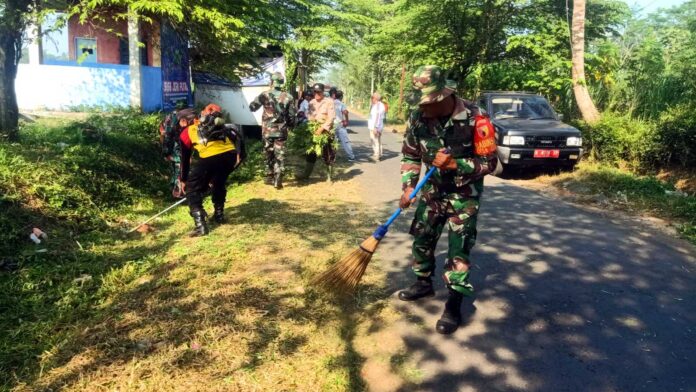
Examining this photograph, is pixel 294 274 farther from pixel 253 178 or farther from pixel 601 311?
pixel 253 178

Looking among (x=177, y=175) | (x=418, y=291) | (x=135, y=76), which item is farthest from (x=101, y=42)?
(x=418, y=291)

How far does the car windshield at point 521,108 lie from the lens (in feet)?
34.7

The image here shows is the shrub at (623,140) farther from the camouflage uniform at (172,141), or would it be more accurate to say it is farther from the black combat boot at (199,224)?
the camouflage uniform at (172,141)

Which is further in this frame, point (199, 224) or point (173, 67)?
point (173, 67)

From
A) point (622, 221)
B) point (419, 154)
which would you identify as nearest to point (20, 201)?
point (419, 154)

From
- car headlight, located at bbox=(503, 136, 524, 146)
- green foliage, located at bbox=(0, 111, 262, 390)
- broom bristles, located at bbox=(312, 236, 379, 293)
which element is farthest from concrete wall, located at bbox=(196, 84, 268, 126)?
broom bristles, located at bbox=(312, 236, 379, 293)

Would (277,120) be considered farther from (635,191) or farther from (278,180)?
(635,191)

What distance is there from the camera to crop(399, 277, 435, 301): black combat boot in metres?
3.96

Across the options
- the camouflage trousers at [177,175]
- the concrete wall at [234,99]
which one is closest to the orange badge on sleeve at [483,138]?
the camouflage trousers at [177,175]

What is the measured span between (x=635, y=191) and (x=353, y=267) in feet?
21.7

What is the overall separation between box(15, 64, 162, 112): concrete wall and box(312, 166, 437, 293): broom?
9117mm

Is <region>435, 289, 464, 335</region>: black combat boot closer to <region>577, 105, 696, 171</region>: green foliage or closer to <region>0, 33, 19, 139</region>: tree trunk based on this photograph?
<region>0, 33, 19, 139</region>: tree trunk

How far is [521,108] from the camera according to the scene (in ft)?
35.1

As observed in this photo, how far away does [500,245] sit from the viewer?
5.40 m
